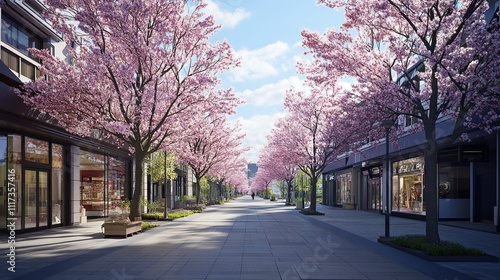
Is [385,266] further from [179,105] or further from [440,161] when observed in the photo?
[440,161]

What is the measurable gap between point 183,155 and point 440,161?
19.3m

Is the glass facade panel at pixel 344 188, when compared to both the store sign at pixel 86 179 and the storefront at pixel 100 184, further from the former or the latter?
the store sign at pixel 86 179

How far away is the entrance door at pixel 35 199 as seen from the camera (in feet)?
62.5

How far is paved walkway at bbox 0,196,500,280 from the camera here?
10.4 metres

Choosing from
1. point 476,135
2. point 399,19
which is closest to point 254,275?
point 399,19

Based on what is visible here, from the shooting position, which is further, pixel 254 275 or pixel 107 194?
pixel 107 194

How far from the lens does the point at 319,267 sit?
11320 mm

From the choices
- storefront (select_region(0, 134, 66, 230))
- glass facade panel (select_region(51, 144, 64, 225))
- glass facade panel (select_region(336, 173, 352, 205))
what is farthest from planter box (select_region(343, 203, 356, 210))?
glass facade panel (select_region(51, 144, 64, 225))

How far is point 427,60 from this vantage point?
48.4ft

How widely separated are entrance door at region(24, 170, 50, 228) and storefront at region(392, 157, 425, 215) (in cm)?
2038

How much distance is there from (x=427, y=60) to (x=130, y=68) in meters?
10.5

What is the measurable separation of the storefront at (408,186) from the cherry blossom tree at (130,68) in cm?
1396

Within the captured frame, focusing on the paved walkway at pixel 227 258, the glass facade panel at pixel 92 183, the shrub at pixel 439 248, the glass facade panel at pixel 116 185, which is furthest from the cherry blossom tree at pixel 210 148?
the shrub at pixel 439 248

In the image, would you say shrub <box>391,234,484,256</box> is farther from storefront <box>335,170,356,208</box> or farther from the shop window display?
the shop window display
